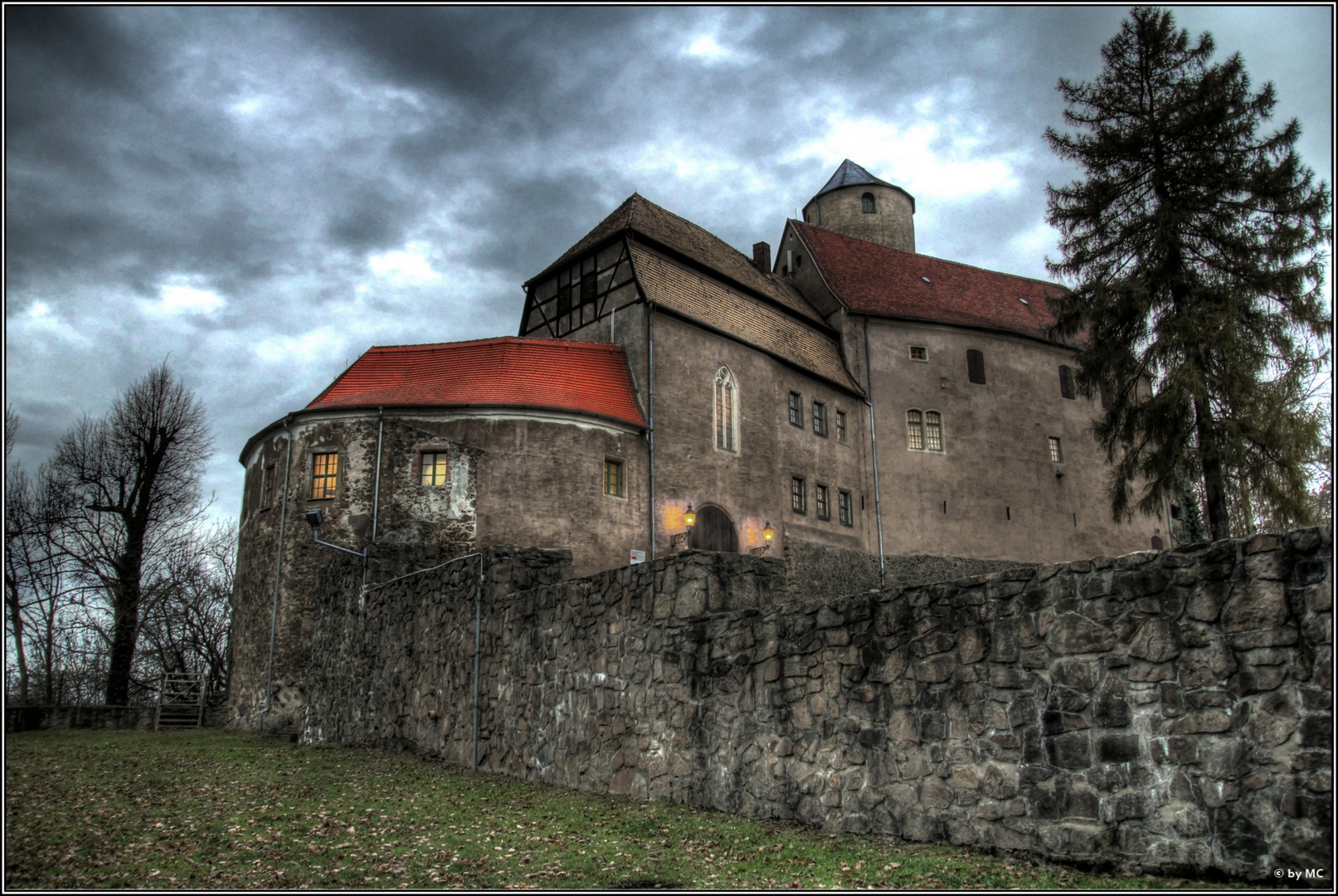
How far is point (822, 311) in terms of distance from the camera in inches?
1321

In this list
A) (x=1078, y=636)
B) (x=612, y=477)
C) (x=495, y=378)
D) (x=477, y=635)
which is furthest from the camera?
(x=495, y=378)

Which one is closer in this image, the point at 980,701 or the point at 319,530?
the point at 980,701

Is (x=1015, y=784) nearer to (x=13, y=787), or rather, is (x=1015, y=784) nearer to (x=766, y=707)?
(x=766, y=707)

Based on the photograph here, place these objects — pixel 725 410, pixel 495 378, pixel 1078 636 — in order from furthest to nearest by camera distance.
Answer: pixel 725 410 < pixel 495 378 < pixel 1078 636

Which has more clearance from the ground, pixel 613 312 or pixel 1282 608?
pixel 613 312

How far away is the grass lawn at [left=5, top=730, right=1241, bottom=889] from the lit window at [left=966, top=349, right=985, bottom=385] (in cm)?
2589

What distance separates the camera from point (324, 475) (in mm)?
21984

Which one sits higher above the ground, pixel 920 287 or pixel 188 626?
pixel 920 287

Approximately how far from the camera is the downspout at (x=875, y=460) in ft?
98.8

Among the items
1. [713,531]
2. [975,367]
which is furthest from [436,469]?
[975,367]

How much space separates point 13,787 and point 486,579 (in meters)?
5.46

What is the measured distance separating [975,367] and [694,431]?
13.0 m

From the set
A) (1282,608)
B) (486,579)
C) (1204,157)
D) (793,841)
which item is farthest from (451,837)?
(1204,157)

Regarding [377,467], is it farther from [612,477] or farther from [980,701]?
[980,701]
